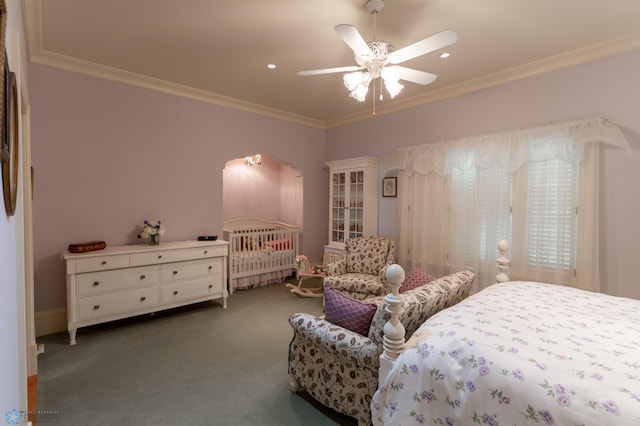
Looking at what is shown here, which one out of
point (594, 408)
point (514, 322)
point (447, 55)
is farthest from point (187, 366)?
point (447, 55)

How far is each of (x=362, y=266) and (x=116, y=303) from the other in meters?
2.76

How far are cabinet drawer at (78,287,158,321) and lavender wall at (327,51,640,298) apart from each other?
3.93 metres

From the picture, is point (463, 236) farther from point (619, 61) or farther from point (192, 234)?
point (192, 234)

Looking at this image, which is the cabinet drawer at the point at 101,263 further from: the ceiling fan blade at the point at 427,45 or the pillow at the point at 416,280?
the ceiling fan blade at the point at 427,45

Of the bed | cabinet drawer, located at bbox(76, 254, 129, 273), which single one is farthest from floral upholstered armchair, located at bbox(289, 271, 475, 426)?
the bed

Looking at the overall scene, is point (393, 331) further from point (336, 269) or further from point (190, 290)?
point (190, 290)

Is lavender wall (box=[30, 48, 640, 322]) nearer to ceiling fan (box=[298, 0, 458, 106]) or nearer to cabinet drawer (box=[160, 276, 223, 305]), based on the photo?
cabinet drawer (box=[160, 276, 223, 305])

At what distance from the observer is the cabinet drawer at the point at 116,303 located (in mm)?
2943

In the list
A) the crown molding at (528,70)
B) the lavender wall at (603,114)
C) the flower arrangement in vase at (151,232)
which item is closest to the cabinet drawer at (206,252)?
the flower arrangement in vase at (151,232)

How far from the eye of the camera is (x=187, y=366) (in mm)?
2523

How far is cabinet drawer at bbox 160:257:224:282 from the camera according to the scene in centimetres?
344

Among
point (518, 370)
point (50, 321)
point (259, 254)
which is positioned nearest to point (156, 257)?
point (50, 321)

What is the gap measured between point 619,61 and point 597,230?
150 cm

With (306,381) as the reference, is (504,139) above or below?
above
